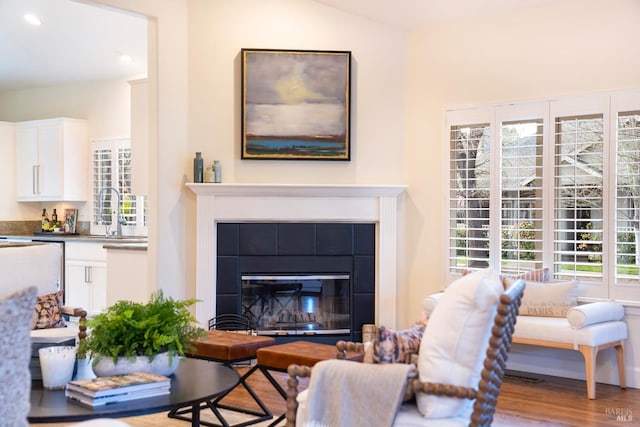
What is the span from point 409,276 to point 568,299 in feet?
4.95

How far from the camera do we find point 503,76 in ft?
19.9

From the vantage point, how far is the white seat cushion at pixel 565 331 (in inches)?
201

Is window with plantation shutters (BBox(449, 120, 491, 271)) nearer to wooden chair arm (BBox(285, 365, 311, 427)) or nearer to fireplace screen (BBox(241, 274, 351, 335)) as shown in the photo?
fireplace screen (BBox(241, 274, 351, 335))

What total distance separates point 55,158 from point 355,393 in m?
7.03

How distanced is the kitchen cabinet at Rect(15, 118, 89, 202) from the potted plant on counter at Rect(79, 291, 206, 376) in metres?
5.93

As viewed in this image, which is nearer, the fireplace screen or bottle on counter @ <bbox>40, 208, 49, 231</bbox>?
the fireplace screen

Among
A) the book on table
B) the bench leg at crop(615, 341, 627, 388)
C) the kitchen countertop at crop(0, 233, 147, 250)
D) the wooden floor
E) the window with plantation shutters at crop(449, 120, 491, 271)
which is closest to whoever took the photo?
the book on table

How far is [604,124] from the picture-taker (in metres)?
5.52

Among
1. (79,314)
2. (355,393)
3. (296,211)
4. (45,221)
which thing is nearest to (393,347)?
(355,393)

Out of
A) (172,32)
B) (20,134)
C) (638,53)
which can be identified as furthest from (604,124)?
(20,134)

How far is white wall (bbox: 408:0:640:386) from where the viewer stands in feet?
18.0


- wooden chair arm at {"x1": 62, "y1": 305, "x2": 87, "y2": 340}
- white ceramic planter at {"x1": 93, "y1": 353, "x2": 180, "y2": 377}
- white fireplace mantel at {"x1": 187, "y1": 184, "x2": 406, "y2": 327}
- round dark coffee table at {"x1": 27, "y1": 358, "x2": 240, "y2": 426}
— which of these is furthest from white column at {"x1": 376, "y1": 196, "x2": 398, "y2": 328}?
white ceramic planter at {"x1": 93, "y1": 353, "x2": 180, "y2": 377}

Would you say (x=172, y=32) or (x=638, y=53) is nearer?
(x=638, y=53)

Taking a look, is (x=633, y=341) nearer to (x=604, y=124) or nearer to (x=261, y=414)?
(x=604, y=124)
